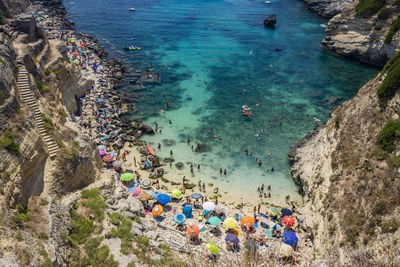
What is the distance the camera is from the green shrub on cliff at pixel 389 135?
73.2 ft

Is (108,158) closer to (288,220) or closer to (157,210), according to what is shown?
(157,210)

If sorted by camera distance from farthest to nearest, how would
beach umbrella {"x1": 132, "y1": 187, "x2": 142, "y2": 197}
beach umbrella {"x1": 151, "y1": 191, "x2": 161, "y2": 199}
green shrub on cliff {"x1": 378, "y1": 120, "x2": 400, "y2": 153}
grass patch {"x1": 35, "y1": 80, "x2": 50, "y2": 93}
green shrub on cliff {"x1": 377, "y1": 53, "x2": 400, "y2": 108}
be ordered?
beach umbrella {"x1": 151, "y1": 191, "x2": 161, "y2": 199} < beach umbrella {"x1": 132, "y1": 187, "x2": 142, "y2": 197} < grass patch {"x1": 35, "y1": 80, "x2": 50, "y2": 93} < green shrub on cliff {"x1": 377, "y1": 53, "x2": 400, "y2": 108} < green shrub on cliff {"x1": 378, "y1": 120, "x2": 400, "y2": 153}

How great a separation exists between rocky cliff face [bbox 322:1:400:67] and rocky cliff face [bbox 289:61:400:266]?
39.1 metres

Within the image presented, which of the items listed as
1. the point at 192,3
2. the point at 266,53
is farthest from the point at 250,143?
the point at 192,3

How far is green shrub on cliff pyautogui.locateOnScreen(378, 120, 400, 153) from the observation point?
22.3 metres

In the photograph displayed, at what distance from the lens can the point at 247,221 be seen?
88.3ft

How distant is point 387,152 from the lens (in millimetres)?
22391

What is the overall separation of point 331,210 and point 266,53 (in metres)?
56.7

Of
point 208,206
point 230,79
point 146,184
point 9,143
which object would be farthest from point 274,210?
point 230,79

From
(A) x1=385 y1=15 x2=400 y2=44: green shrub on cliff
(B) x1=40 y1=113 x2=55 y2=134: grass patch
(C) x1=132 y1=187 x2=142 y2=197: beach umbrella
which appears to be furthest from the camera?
(A) x1=385 y1=15 x2=400 y2=44: green shrub on cliff

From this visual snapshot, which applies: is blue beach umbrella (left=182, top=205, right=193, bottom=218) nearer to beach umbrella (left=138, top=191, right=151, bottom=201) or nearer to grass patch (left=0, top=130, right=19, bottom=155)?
beach umbrella (left=138, top=191, right=151, bottom=201)

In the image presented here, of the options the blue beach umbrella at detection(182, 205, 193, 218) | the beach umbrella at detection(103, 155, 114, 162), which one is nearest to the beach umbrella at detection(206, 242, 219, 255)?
the blue beach umbrella at detection(182, 205, 193, 218)

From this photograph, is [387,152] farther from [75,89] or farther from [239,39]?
[239,39]

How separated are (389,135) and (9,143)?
31.2 meters
